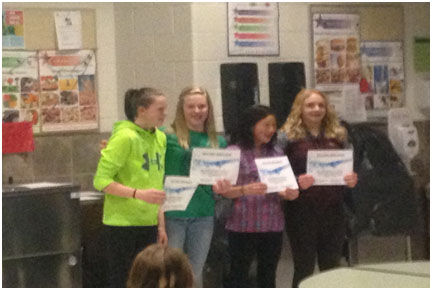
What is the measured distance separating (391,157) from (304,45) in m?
0.65

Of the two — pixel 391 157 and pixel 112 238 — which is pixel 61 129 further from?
pixel 391 157

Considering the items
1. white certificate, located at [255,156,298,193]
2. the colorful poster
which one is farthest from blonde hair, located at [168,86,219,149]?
the colorful poster

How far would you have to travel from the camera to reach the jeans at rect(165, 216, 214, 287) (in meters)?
3.42

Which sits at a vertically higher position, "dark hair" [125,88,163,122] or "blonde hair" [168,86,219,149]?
"dark hair" [125,88,163,122]

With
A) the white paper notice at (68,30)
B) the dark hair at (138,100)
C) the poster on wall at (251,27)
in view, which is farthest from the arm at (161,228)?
the white paper notice at (68,30)

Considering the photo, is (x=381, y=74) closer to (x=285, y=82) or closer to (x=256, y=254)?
(x=285, y=82)

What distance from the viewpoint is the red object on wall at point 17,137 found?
11.6 feet

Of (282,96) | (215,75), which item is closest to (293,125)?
(282,96)

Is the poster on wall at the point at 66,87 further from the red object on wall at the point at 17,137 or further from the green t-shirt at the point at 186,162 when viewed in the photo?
the green t-shirt at the point at 186,162

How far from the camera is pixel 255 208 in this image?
3.47 meters

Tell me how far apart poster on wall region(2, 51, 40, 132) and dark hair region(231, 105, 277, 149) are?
2.93ft

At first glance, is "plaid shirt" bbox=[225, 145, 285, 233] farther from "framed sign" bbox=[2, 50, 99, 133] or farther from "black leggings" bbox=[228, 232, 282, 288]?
"framed sign" bbox=[2, 50, 99, 133]

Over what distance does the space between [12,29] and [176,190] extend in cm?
102

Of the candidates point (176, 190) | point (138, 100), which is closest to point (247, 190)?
point (176, 190)
